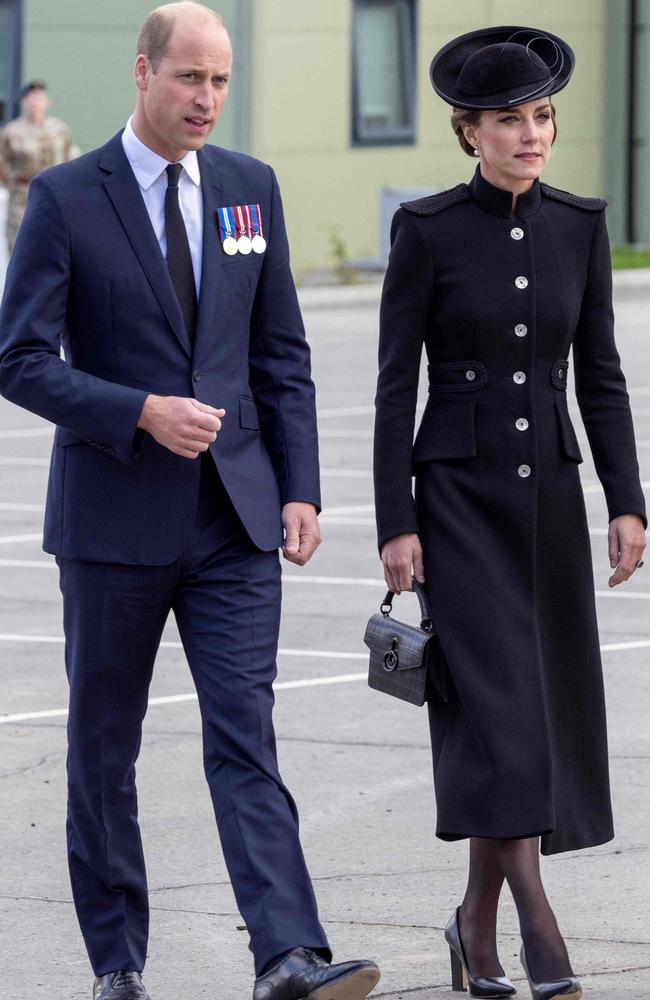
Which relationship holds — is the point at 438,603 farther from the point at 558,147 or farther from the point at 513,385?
the point at 558,147

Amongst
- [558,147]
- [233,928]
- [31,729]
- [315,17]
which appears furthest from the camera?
[558,147]

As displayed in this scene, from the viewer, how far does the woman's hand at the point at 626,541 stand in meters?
4.57

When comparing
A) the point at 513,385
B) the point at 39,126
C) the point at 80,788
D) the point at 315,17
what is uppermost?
the point at 315,17

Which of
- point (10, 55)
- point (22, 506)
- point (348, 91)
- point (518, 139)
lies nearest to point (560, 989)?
point (518, 139)

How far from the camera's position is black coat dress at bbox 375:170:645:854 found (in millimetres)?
4367

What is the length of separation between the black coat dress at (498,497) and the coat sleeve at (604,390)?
5 centimetres

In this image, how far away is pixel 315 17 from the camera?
90.4 feet

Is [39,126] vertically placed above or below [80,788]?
above

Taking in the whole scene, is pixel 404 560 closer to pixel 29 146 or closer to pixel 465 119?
pixel 465 119

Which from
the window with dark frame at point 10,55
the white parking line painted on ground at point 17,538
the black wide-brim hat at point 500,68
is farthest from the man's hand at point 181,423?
the window with dark frame at point 10,55

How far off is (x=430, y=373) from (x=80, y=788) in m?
1.18

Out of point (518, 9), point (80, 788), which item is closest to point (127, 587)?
point (80, 788)

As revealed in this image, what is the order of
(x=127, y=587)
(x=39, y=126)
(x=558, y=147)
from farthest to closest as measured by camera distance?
1. (x=558, y=147)
2. (x=39, y=126)
3. (x=127, y=587)

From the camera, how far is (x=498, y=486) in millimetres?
4430
